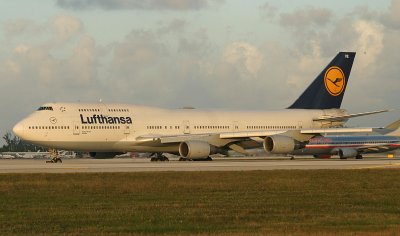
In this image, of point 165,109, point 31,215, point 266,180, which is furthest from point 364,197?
point 165,109

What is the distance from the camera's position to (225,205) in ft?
67.7

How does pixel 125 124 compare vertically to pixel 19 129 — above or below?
above

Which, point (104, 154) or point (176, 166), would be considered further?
point (104, 154)

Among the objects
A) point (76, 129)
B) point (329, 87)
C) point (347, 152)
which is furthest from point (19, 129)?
point (347, 152)

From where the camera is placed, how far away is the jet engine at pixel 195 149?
5538cm

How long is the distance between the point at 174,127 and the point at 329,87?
15.7 metres

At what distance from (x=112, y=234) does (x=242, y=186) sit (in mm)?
12788

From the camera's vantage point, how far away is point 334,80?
67375 millimetres

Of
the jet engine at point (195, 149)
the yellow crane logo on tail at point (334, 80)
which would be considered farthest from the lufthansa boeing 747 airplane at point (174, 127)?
the yellow crane logo on tail at point (334, 80)

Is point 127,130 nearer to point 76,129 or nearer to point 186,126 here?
point 76,129

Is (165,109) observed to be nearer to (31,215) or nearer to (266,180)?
(266,180)

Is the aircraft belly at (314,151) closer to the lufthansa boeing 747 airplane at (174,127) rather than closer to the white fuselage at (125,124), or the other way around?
the lufthansa boeing 747 airplane at (174,127)

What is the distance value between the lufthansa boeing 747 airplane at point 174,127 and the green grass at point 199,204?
21317 mm

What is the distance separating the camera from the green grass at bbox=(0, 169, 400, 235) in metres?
16.1
